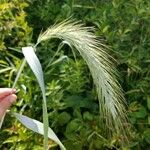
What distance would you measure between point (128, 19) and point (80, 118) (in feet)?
2.02

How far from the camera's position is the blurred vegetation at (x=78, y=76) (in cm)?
220

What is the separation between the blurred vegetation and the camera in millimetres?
2197

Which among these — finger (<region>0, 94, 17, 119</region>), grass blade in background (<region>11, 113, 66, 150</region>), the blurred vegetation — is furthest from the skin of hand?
the blurred vegetation

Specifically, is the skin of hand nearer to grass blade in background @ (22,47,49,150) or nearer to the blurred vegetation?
grass blade in background @ (22,47,49,150)

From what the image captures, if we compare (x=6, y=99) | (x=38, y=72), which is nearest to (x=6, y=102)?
(x=6, y=99)

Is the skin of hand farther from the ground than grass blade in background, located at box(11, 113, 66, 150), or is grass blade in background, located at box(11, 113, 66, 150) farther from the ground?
the skin of hand

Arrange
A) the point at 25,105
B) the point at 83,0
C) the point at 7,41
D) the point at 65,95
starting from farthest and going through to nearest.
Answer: the point at 83,0, the point at 7,41, the point at 65,95, the point at 25,105

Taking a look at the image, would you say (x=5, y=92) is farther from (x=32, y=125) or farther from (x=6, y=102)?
(x=32, y=125)

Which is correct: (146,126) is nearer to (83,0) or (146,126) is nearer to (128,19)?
(128,19)

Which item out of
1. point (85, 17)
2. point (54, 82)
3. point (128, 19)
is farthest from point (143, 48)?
point (54, 82)

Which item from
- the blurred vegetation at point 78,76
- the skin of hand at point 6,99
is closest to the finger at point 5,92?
the skin of hand at point 6,99

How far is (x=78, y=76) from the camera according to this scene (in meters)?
2.22

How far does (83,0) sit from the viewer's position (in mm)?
2762

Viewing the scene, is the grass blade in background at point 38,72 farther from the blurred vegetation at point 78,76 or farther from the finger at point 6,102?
the blurred vegetation at point 78,76
